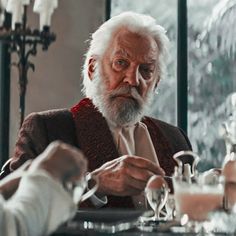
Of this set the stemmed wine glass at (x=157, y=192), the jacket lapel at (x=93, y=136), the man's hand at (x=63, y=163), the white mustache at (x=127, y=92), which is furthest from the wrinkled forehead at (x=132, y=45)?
the man's hand at (x=63, y=163)

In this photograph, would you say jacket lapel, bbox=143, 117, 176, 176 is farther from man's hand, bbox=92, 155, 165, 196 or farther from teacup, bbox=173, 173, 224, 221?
teacup, bbox=173, 173, 224, 221

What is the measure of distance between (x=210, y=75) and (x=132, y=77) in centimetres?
223

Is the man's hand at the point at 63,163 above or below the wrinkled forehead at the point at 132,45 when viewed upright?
below

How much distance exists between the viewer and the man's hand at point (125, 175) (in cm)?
247

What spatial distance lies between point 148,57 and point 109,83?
182 millimetres

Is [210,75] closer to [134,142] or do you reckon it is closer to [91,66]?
[91,66]

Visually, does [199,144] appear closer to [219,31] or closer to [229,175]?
[219,31]

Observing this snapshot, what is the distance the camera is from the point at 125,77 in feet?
10.2

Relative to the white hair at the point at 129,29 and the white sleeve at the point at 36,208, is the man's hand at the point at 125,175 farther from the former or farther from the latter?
the white sleeve at the point at 36,208

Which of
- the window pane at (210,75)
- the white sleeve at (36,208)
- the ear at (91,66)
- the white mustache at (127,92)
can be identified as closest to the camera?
the white sleeve at (36,208)

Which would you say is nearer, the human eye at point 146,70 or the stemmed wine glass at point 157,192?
the stemmed wine glass at point 157,192

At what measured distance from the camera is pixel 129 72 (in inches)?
123

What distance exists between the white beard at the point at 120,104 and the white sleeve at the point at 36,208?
185cm

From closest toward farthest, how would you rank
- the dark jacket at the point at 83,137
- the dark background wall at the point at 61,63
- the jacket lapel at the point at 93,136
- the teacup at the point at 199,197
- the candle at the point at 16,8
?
1. the teacup at the point at 199,197
2. the dark jacket at the point at 83,137
3. the jacket lapel at the point at 93,136
4. the candle at the point at 16,8
5. the dark background wall at the point at 61,63
